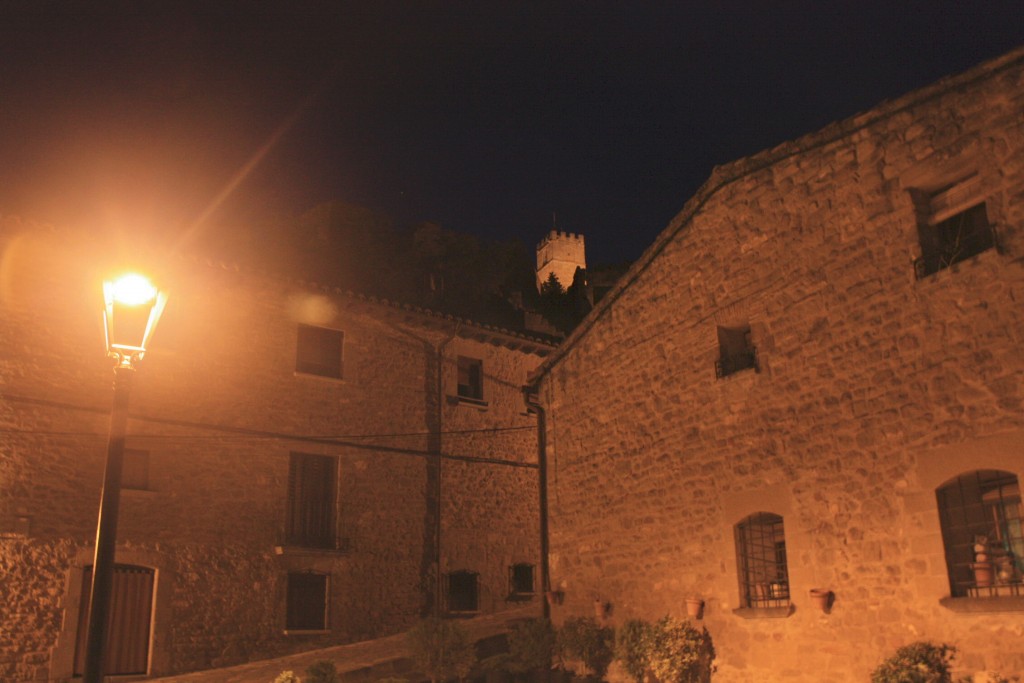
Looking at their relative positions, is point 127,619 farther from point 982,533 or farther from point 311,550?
point 982,533

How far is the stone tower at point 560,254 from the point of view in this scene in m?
64.8

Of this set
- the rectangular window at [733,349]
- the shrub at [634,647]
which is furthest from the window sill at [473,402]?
the rectangular window at [733,349]

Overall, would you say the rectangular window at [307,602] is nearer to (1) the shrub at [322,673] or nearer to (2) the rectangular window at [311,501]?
(2) the rectangular window at [311,501]

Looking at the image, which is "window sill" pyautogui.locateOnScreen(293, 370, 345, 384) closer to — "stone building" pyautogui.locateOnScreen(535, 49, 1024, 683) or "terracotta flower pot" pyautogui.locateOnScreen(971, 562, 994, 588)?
"stone building" pyautogui.locateOnScreen(535, 49, 1024, 683)

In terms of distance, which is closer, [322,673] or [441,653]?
[322,673]

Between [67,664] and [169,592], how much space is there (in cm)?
185

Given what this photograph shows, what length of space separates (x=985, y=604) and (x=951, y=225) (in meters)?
3.85

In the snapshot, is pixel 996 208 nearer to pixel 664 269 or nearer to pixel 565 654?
pixel 664 269

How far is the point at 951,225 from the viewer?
931cm

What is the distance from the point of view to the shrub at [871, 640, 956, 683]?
806 centimetres

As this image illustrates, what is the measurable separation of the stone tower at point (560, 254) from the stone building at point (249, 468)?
43.6 metres

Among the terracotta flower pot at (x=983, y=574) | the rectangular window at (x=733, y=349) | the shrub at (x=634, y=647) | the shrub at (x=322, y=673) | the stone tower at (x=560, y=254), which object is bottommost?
the shrub at (x=322, y=673)

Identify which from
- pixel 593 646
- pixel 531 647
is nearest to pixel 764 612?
pixel 593 646

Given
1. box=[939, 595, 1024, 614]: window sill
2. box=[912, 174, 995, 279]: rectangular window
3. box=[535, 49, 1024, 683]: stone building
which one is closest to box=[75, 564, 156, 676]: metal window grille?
box=[535, 49, 1024, 683]: stone building
